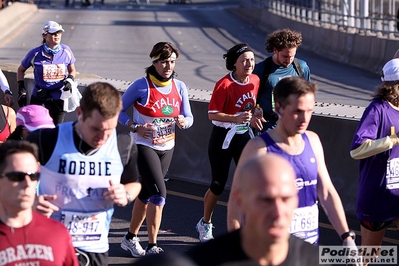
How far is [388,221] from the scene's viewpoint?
631 cm

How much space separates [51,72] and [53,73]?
0.03 meters

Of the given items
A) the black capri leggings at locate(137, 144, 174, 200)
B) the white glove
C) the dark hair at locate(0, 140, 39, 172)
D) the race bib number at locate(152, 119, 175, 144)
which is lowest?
the black capri leggings at locate(137, 144, 174, 200)

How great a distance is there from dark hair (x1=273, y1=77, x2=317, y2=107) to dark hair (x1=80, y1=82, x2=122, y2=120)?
3.18ft

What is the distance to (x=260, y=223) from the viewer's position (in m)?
3.03

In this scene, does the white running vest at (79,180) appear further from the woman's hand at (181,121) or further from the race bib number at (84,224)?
the woman's hand at (181,121)

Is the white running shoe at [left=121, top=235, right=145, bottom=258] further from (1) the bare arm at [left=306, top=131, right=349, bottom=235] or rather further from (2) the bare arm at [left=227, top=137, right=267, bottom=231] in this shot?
(1) the bare arm at [left=306, top=131, right=349, bottom=235]

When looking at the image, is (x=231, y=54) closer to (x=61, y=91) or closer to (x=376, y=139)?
(x=376, y=139)

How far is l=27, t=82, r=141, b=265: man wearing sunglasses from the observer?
15.5 feet

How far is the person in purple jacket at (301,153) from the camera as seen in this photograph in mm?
4844

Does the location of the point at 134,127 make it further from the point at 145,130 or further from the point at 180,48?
the point at 180,48

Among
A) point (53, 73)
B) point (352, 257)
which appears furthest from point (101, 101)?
point (53, 73)

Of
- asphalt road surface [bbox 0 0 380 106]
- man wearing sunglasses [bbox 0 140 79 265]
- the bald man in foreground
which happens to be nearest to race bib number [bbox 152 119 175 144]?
man wearing sunglasses [bbox 0 140 79 265]

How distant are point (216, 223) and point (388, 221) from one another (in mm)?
3043

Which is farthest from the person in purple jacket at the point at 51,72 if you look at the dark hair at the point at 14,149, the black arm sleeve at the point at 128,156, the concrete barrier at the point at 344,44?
the concrete barrier at the point at 344,44
